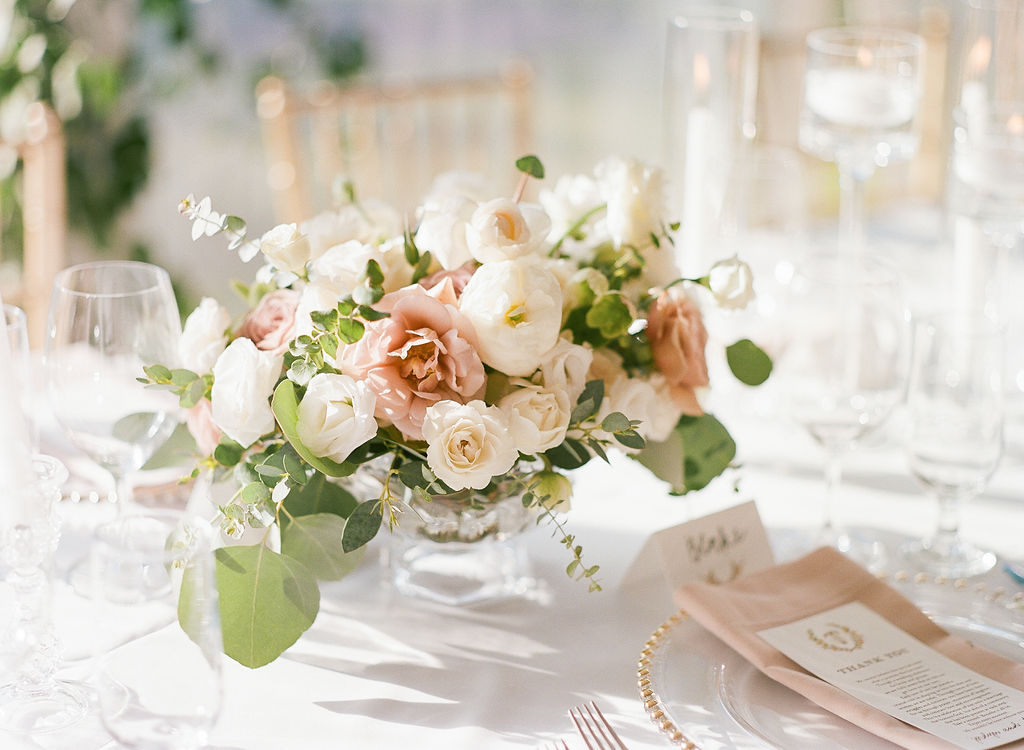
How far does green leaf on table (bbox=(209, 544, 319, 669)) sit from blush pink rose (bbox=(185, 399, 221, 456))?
0.12m

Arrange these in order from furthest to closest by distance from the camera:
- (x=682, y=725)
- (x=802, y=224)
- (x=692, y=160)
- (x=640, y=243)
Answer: (x=802, y=224)
(x=692, y=160)
(x=640, y=243)
(x=682, y=725)

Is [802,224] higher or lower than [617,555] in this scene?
higher

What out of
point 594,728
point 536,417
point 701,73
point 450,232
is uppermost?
point 701,73

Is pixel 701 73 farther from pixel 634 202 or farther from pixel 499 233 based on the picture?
pixel 499 233

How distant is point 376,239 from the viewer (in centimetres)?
103

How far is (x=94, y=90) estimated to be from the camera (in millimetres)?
2904

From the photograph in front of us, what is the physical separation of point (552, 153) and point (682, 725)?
9.72ft

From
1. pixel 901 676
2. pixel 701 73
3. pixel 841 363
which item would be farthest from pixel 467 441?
pixel 701 73

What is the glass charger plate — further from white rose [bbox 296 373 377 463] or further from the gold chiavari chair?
the gold chiavari chair

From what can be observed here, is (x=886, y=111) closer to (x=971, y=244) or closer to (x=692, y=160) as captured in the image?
(x=971, y=244)

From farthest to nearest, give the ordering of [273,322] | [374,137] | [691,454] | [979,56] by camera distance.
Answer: [374,137] < [979,56] < [691,454] < [273,322]

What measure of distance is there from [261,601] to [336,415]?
6.4 inches

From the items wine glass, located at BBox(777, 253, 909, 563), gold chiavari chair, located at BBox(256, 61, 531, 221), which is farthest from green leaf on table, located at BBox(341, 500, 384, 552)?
gold chiavari chair, located at BBox(256, 61, 531, 221)

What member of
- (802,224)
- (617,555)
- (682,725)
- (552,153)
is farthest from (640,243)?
(552,153)
